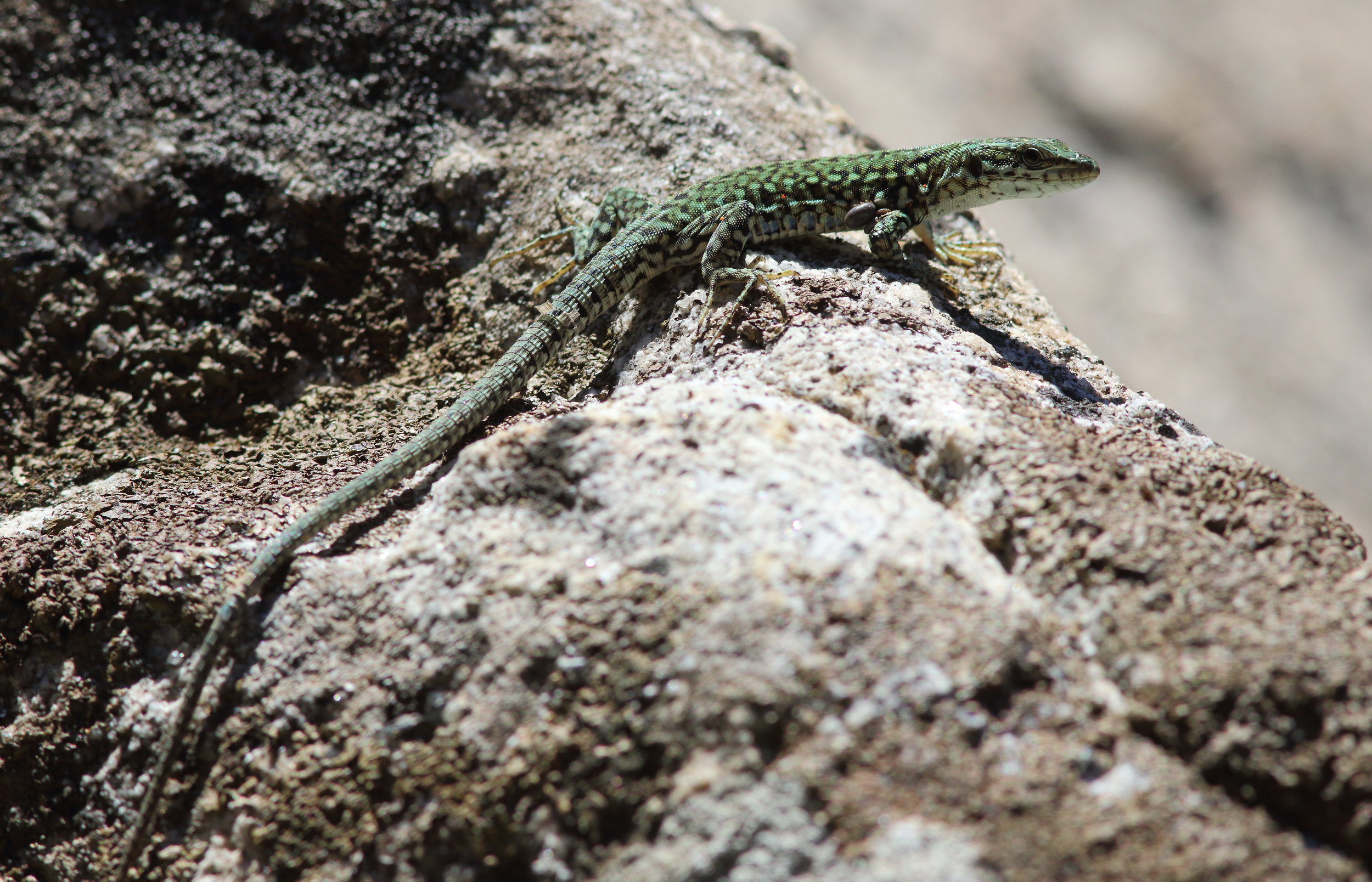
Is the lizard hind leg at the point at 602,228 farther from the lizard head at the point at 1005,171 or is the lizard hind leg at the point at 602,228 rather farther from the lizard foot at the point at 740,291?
the lizard head at the point at 1005,171

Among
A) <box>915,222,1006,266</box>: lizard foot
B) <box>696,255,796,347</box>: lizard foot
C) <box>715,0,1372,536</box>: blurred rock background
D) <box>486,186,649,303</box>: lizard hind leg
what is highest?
<box>715,0,1372,536</box>: blurred rock background

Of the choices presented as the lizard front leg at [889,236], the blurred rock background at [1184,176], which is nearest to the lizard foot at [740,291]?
the lizard front leg at [889,236]

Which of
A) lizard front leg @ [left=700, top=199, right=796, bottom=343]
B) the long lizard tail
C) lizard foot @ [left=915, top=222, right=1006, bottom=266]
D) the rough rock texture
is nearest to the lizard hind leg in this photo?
the rough rock texture

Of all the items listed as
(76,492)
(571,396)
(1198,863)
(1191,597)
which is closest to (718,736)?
(1198,863)

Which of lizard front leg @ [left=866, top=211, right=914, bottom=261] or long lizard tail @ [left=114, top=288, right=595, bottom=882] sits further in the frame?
lizard front leg @ [left=866, top=211, right=914, bottom=261]

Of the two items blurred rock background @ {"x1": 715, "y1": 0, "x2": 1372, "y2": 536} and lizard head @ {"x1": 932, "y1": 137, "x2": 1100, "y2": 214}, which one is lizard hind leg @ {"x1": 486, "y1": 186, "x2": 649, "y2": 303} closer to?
lizard head @ {"x1": 932, "y1": 137, "x2": 1100, "y2": 214}

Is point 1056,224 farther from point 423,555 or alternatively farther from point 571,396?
point 423,555
